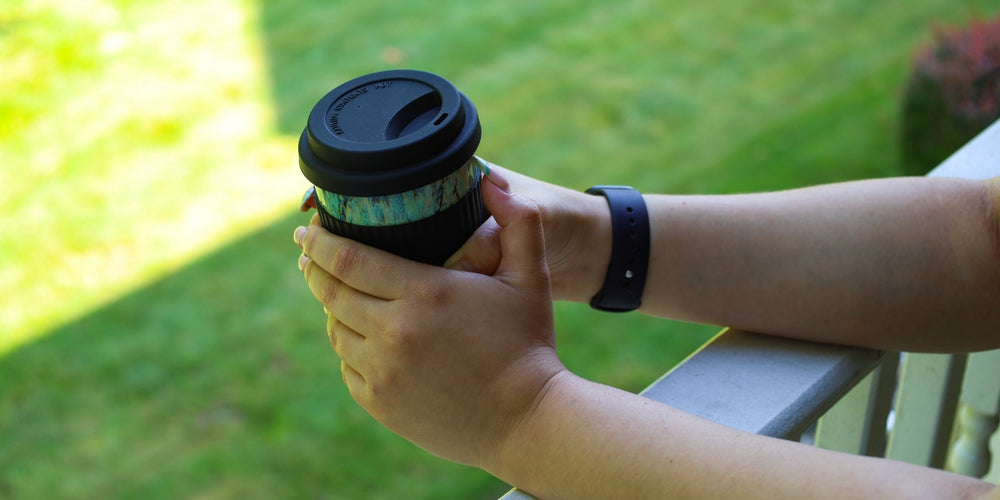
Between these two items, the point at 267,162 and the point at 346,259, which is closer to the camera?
the point at 346,259

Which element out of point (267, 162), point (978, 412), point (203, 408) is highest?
point (978, 412)

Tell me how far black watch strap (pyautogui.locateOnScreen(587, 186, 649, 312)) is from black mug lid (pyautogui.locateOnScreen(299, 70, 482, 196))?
26 centimetres

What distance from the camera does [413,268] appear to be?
2.09ft

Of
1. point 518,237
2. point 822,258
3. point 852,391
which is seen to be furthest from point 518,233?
point 852,391

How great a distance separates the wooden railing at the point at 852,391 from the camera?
2.40 ft

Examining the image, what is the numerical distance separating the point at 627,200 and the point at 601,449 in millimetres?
310

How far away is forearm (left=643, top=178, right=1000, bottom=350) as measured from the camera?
0.78 metres

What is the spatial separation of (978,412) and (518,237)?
0.71 m

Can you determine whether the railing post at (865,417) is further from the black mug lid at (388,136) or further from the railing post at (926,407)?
the black mug lid at (388,136)

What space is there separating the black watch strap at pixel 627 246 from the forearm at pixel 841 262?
12 millimetres

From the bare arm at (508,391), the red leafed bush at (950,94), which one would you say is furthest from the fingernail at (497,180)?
the red leafed bush at (950,94)

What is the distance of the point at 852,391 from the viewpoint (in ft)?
3.01

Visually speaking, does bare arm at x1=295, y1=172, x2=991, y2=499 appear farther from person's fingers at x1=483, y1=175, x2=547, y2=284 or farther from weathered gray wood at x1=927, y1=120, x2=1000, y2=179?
weathered gray wood at x1=927, y1=120, x2=1000, y2=179

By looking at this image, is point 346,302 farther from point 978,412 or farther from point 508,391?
point 978,412
